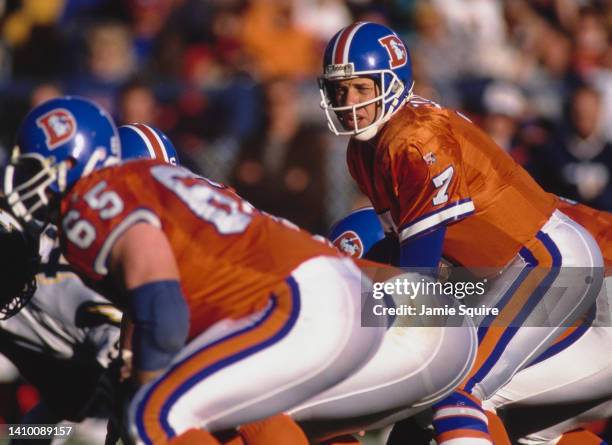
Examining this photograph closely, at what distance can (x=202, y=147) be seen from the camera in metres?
9.30

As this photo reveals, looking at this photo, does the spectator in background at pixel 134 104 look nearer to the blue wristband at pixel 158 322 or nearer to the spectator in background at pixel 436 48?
the spectator in background at pixel 436 48

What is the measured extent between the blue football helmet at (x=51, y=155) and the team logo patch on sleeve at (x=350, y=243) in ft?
5.05

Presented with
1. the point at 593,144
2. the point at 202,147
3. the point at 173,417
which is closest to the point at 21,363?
the point at 173,417

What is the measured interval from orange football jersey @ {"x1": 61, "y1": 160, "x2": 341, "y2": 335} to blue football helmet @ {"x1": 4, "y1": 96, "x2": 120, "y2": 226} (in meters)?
0.09

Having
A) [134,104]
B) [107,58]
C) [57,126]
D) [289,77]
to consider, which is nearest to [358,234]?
[57,126]

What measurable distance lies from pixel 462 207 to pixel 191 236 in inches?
54.1

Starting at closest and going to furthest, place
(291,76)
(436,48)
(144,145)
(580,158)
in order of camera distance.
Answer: (144,145)
(580,158)
(291,76)
(436,48)

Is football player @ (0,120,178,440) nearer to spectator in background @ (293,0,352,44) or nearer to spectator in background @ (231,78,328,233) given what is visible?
spectator in background @ (231,78,328,233)

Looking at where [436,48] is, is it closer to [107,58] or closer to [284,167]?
[284,167]

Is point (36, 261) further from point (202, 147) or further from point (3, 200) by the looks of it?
point (202, 147)

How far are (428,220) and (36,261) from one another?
A: 1.61 m

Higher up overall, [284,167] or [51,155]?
[51,155]

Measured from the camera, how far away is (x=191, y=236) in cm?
397

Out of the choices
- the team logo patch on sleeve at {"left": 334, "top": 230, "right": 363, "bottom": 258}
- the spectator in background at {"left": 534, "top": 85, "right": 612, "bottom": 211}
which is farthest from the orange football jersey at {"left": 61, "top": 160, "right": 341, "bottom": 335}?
the spectator in background at {"left": 534, "top": 85, "right": 612, "bottom": 211}
